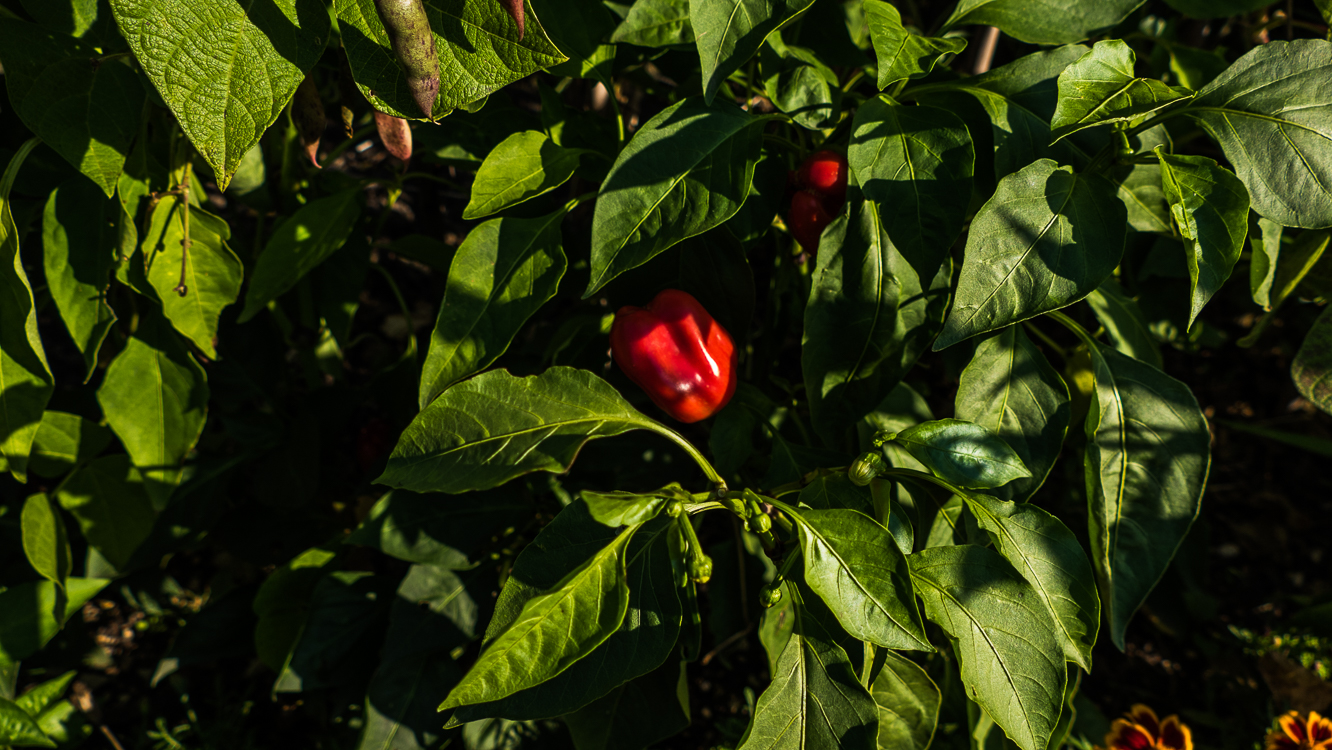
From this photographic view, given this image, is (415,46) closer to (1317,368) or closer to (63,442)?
(63,442)

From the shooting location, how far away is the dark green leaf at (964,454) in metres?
0.76

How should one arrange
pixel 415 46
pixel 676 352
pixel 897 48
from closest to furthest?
1. pixel 415 46
2. pixel 897 48
3. pixel 676 352

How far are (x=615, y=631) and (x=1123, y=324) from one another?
31.0 inches

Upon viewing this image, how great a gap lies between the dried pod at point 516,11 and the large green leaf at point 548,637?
1.61 ft

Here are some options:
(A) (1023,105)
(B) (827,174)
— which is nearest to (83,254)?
(B) (827,174)

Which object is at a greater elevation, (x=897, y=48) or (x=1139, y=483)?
(x=897, y=48)

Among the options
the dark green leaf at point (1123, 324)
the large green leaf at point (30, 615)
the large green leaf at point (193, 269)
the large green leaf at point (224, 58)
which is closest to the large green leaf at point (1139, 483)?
the dark green leaf at point (1123, 324)

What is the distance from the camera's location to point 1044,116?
2.67 feet

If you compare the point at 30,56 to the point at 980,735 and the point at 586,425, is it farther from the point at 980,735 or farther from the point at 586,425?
the point at 980,735

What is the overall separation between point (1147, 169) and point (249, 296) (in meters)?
1.13

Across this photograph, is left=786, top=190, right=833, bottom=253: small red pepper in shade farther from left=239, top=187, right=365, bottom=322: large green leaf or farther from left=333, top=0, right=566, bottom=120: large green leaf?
left=239, top=187, right=365, bottom=322: large green leaf

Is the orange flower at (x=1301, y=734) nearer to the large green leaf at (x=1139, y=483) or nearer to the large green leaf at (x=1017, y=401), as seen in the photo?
the large green leaf at (x=1139, y=483)

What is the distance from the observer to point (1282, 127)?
72cm

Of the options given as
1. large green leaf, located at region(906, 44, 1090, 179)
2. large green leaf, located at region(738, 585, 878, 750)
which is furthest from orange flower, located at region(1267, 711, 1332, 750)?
large green leaf, located at region(906, 44, 1090, 179)
